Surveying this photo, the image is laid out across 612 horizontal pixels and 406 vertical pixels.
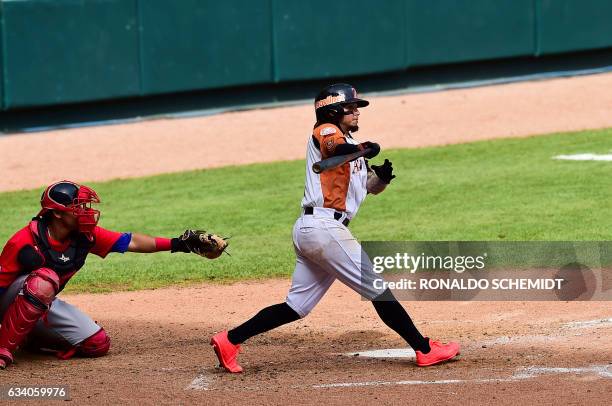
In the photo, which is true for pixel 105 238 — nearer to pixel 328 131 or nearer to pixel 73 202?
pixel 73 202

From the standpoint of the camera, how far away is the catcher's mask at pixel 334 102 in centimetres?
689

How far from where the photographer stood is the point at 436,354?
6941 millimetres

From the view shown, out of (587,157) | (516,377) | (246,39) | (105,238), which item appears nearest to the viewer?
(516,377)

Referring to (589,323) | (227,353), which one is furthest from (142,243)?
(589,323)

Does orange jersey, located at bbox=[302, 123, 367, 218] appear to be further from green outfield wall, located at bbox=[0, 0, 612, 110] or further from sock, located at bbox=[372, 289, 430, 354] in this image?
green outfield wall, located at bbox=[0, 0, 612, 110]

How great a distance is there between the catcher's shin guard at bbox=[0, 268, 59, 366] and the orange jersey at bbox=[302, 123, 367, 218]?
1.58 meters

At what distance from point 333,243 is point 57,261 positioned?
1726 mm

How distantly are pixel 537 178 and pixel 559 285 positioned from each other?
14.5 feet

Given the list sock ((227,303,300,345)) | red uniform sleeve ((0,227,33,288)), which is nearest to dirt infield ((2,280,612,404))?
sock ((227,303,300,345))

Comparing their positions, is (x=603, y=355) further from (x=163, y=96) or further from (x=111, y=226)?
(x=163, y=96)

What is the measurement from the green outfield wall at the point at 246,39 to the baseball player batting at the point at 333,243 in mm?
10700

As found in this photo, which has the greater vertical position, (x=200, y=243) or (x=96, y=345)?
(x=200, y=243)

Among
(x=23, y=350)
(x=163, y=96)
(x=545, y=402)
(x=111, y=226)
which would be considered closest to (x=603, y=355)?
(x=545, y=402)

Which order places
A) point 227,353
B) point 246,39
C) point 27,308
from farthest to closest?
point 246,39
point 27,308
point 227,353
